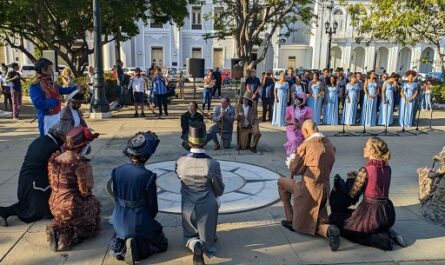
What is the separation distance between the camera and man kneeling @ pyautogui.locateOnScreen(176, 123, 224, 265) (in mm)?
4180

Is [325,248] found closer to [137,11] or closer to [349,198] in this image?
[349,198]

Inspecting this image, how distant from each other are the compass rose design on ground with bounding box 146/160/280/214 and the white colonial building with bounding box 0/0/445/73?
109 feet

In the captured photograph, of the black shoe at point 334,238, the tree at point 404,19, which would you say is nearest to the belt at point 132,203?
the black shoe at point 334,238

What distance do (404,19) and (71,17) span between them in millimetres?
13337

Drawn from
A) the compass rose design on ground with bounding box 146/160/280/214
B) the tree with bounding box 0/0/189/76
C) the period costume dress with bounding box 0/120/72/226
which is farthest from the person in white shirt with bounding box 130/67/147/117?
the period costume dress with bounding box 0/120/72/226

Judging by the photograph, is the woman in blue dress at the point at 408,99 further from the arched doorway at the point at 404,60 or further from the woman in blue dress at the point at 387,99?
the arched doorway at the point at 404,60

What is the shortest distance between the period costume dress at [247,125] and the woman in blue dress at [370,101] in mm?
5252

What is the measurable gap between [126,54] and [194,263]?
40396 mm

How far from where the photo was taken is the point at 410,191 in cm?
652

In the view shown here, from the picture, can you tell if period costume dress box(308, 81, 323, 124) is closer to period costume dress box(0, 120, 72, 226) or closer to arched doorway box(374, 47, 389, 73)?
period costume dress box(0, 120, 72, 226)

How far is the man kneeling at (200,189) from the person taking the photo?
165 inches

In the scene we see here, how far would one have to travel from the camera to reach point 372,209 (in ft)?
14.8

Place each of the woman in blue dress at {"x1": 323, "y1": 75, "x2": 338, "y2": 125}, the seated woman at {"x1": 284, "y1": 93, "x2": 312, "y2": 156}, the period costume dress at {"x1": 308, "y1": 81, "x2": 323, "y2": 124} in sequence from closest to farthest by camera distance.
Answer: the seated woman at {"x1": 284, "y1": 93, "x2": 312, "y2": 156}
the period costume dress at {"x1": 308, "y1": 81, "x2": 323, "y2": 124}
the woman in blue dress at {"x1": 323, "y1": 75, "x2": 338, "y2": 125}

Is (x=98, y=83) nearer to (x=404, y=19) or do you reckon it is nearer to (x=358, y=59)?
(x=404, y=19)
